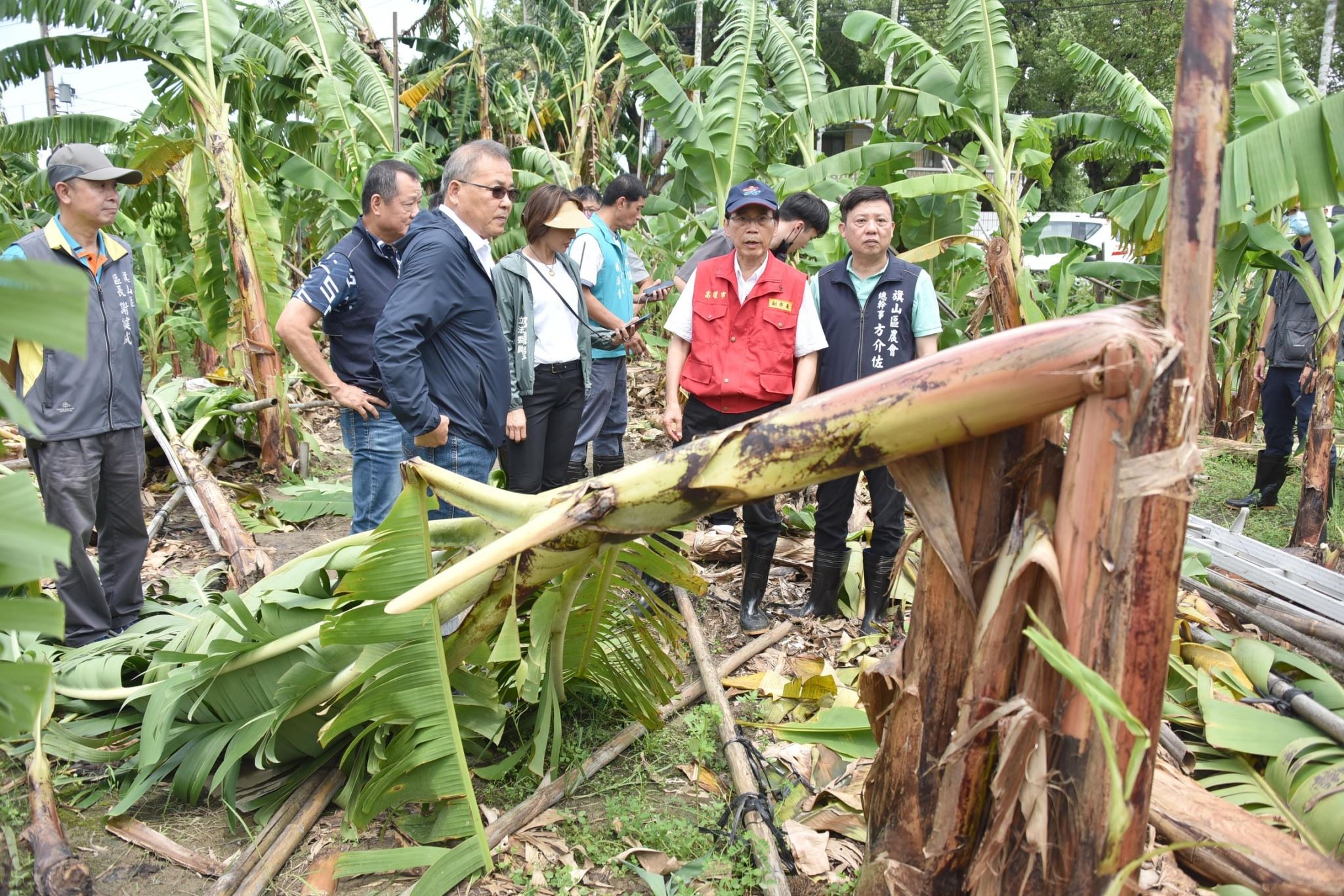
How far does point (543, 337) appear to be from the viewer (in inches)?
181

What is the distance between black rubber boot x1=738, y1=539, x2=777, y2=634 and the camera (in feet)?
15.0

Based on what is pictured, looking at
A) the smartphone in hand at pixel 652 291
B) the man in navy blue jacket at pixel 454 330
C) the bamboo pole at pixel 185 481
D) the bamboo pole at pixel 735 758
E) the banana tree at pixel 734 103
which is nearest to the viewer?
the bamboo pole at pixel 735 758

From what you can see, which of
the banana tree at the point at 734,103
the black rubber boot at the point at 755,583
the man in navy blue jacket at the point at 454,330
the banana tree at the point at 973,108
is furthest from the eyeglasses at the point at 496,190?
the banana tree at the point at 734,103

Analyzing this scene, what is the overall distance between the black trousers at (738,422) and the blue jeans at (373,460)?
4.72 feet

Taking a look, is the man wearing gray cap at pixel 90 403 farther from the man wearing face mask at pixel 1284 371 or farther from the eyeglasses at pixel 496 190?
the man wearing face mask at pixel 1284 371

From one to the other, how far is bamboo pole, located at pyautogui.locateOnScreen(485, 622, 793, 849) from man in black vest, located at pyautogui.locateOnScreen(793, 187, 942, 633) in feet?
A: 2.99

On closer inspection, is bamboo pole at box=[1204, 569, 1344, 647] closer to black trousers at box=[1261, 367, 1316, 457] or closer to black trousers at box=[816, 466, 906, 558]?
black trousers at box=[816, 466, 906, 558]

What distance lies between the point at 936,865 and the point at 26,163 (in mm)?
16789

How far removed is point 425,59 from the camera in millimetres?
19516

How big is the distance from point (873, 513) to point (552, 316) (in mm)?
1895

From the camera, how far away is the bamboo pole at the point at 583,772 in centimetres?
283

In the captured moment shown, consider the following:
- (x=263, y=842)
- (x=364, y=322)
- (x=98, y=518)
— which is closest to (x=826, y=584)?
(x=364, y=322)

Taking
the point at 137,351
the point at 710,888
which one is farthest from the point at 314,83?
the point at 710,888

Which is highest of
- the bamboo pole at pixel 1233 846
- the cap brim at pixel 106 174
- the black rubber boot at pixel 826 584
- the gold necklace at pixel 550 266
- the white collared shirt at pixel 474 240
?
the cap brim at pixel 106 174
